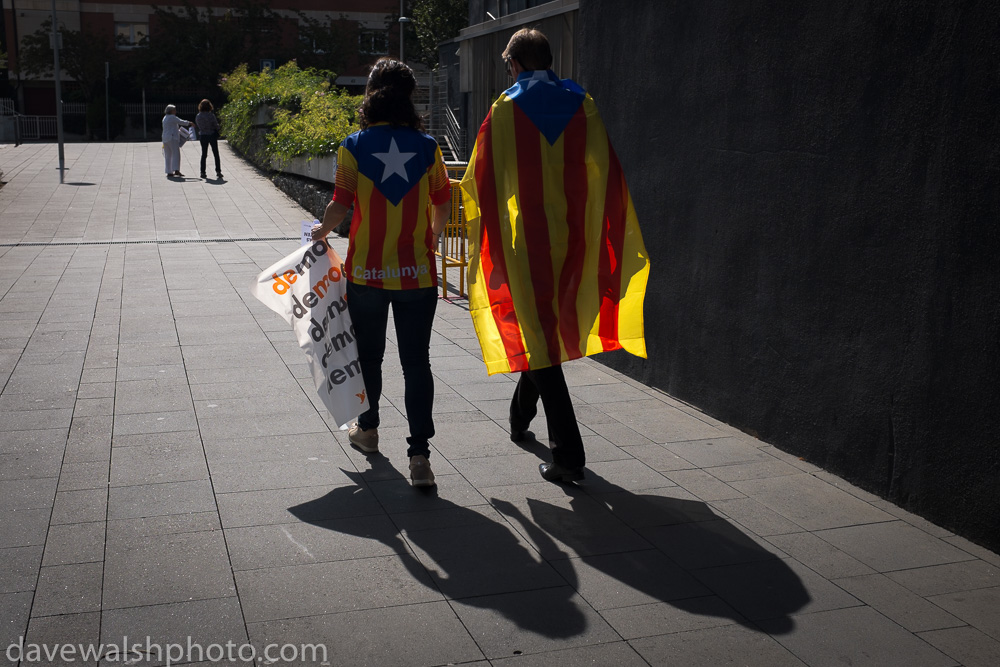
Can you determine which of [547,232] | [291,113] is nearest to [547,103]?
[547,232]

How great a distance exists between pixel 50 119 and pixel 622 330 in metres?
45.9

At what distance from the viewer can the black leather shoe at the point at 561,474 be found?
15.5ft

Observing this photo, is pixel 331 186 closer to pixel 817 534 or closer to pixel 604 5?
pixel 604 5

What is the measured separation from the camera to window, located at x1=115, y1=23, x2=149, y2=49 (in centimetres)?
4688

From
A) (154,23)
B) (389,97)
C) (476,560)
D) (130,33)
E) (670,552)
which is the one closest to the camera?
(476,560)

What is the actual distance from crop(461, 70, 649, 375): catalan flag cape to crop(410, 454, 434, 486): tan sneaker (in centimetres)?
57

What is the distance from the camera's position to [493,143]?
15.1 ft

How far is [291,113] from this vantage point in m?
21.1

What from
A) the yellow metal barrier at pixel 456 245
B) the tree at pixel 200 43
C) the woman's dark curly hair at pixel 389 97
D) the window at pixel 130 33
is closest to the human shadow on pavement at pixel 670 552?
the woman's dark curly hair at pixel 389 97

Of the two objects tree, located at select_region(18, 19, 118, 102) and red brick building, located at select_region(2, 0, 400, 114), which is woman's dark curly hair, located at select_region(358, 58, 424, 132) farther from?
tree, located at select_region(18, 19, 118, 102)

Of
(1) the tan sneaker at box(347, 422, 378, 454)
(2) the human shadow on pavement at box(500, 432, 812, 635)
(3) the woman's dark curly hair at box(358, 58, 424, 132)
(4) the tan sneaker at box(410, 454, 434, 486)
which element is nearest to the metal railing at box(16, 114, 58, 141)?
(1) the tan sneaker at box(347, 422, 378, 454)

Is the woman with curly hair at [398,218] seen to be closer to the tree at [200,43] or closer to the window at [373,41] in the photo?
the tree at [200,43]

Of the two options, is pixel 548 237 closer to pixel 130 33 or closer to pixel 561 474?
pixel 561 474

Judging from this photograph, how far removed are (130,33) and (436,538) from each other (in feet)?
162
